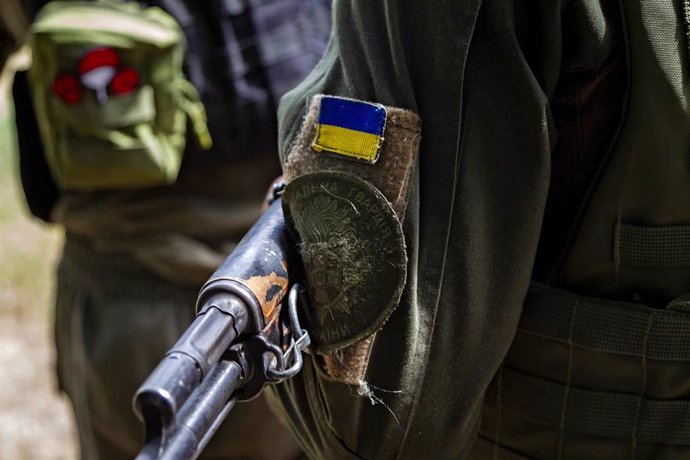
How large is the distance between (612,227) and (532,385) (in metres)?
0.22

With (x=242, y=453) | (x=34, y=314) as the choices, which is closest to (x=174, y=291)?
(x=242, y=453)

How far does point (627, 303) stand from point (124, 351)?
52.9 inches

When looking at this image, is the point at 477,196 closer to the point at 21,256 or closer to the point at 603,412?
the point at 603,412

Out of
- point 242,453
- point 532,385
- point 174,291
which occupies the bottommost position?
point 242,453

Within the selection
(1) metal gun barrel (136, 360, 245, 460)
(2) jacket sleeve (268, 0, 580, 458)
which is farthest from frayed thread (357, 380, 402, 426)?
(1) metal gun barrel (136, 360, 245, 460)

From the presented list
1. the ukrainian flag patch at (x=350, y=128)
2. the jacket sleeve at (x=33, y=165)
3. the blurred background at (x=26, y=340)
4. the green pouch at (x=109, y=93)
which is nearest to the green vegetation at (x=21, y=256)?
the blurred background at (x=26, y=340)

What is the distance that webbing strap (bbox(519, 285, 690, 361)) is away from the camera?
3.86 ft

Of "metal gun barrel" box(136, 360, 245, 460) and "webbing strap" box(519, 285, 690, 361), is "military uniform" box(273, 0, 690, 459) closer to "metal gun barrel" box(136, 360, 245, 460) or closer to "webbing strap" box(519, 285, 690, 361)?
"webbing strap" box(519, 285, 690, 361)

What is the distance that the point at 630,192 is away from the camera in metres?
1.16

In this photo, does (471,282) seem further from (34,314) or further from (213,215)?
(34,314)

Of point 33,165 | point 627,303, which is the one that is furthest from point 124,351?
point 627,303

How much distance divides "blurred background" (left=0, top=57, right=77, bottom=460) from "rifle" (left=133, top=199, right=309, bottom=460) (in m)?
1.96

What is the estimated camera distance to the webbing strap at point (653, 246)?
45.6 inches

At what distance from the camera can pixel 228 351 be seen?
99cm
